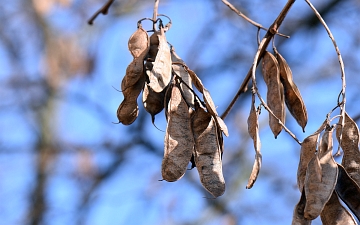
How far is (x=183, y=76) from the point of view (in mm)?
1212

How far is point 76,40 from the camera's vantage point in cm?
718

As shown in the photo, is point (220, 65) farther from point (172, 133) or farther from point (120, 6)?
point (172, 133)

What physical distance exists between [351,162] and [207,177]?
281mm

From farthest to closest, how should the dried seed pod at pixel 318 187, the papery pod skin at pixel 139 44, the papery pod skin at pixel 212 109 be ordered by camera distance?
1. the papery pod skin at pixel 139 44
2. the papery pod skin at pixel 212 109
3. the dried seed pod at pixel 318 187

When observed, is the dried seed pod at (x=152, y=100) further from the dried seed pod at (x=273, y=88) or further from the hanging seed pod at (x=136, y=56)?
the dried seed pod at (x=273, y=88)

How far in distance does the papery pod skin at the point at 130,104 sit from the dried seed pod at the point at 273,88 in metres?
0.29

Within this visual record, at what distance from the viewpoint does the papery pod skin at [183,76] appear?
1.17 meters

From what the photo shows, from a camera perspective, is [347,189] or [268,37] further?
[268,37]

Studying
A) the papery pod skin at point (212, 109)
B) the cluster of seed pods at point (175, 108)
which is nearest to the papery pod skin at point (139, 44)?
the cluster of seed pods at point (175, 108)

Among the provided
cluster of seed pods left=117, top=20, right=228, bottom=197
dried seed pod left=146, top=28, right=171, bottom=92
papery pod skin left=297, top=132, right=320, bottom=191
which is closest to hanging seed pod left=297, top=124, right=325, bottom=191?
papery pod skin left=297, top=132, right=320, bottom=191

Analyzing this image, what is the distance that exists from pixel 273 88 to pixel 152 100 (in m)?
0.29

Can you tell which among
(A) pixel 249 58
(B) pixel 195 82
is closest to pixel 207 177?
(B) pixel 195 82

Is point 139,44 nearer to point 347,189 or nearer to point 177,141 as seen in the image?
point 177,141

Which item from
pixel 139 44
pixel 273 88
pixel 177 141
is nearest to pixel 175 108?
pixel 177 141
